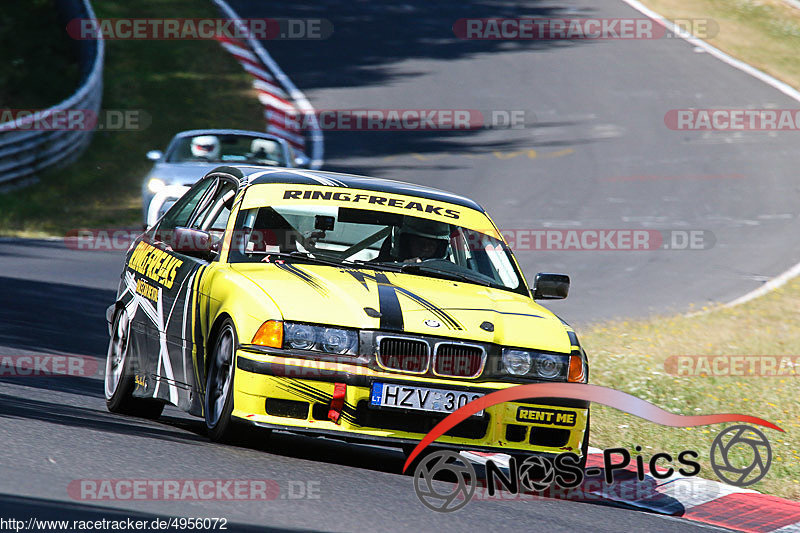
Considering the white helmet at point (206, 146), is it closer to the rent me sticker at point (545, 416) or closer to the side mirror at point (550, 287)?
the side mirror at point (550, 287)

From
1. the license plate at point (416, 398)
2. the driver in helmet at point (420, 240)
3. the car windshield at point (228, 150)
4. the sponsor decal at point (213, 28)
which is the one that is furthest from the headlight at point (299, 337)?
the sponsor decal at point (213, 28)

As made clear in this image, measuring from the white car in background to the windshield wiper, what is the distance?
961 centimetres

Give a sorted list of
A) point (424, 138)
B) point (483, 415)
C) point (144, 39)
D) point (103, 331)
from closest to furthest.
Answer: point (483, 415)
point (103, 331)
point (424, 138)
point (144, 39)

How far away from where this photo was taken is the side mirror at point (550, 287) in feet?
26.9

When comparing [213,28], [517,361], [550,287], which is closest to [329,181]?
Answer: [550,287]

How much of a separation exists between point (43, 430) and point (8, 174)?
52.9ft

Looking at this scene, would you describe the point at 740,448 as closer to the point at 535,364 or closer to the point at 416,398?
the point at 535,364

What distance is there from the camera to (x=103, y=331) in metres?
12.5

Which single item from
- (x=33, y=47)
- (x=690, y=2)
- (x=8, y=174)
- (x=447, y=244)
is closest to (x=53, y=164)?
(x=8, y=174)

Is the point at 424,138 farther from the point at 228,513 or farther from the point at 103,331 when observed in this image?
the point at 228,513

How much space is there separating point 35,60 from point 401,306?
25060 millimetres

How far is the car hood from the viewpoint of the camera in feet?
22.6

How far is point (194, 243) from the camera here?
7816 millimetres

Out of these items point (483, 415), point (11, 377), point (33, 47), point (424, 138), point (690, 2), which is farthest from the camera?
point (690, 2)
